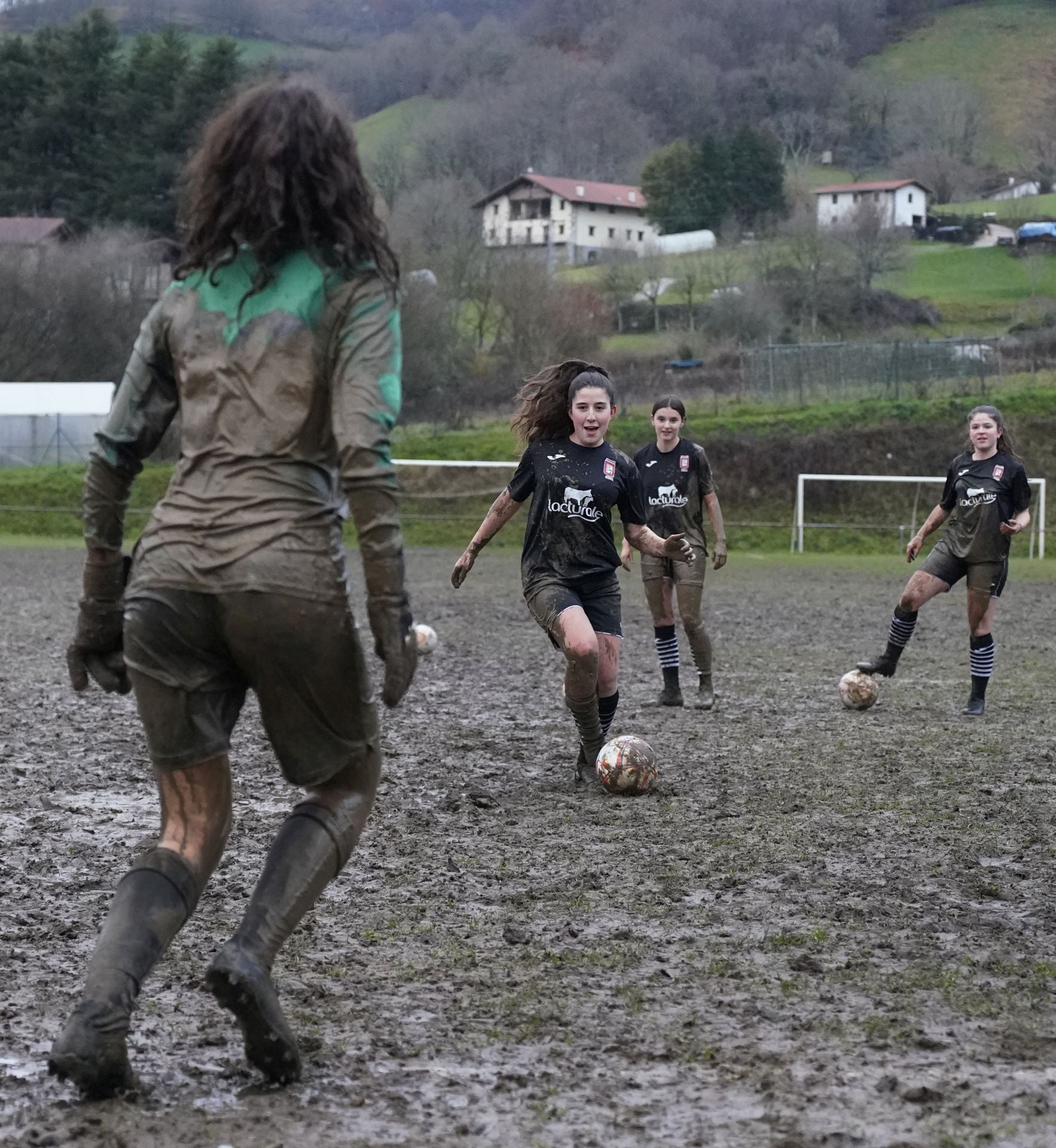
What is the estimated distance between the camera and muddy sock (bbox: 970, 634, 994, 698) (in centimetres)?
1145

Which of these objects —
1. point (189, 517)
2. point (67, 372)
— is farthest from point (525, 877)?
point (67, 372)

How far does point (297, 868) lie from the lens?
13.5ft

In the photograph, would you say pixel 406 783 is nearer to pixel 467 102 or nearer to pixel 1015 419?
pixel 1015 419

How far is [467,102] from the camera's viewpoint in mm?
119625

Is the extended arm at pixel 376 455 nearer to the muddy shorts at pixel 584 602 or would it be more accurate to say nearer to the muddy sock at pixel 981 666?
the muddy shorts at pixel 584 602

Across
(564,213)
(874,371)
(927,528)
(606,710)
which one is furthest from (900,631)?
(564,213)

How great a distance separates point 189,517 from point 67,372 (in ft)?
163

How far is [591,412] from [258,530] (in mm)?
4588

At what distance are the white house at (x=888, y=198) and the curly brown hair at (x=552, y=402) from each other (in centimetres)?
8068

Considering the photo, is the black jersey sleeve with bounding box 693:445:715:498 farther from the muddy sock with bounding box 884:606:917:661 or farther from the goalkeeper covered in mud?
the goalkeeper covered in mud

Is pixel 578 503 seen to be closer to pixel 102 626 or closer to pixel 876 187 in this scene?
pixel 102 626

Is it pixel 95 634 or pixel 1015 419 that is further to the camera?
pixel 1015 419

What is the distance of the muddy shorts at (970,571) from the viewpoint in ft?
37.6

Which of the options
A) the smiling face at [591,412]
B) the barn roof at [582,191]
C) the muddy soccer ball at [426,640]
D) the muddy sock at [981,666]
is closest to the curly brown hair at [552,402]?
the smiling face at [591,412]
